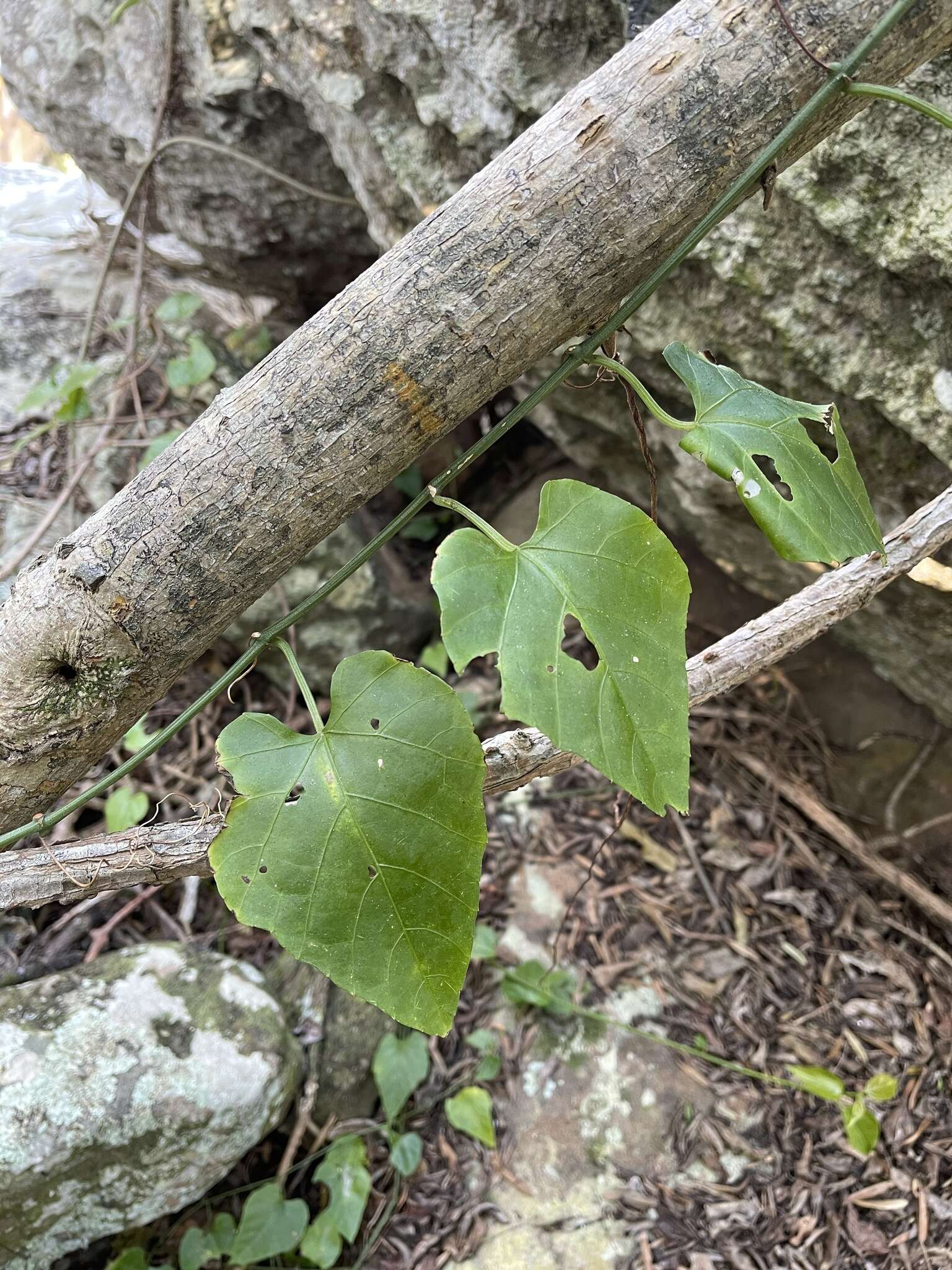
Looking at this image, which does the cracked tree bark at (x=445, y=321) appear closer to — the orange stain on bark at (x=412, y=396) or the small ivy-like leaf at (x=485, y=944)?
the orange stain on bark at (x=412, y=396)

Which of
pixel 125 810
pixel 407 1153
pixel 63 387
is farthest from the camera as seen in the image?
pixel 63 387

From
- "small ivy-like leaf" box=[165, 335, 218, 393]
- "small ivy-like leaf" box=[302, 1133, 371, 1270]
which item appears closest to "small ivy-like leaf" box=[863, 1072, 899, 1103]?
"small ivy-like leaf" box=[302, 1133, 371, 1270]

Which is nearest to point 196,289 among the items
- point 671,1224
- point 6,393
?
point 6,393

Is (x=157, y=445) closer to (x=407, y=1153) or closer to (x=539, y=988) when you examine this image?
(x=539, y=988)

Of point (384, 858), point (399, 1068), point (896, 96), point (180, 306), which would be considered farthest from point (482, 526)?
point (180, 306)

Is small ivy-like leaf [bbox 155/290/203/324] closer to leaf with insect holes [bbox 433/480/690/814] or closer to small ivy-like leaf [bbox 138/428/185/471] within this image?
small ivy-like leaf [bbox 138/428/185/471]

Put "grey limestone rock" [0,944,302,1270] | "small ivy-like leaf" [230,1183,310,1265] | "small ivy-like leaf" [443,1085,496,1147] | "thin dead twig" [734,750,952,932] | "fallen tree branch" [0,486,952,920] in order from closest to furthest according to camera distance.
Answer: "fallen tree branch" [0,486,952,920] < "grey limestone rock" [0,944,302,1270] < "small ivy-like leaf" [230,1183,310,1265] < "small ivy-like leaf" [443,1085,496,1147] < "thin dead twig" [734,750,952,932]

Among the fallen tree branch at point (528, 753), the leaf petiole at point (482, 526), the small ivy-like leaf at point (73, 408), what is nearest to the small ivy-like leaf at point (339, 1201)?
the fallen tree branch at point (528, 753)
